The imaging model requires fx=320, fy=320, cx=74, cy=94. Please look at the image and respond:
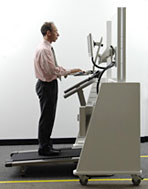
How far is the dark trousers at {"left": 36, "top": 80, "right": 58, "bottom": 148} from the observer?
3510mm

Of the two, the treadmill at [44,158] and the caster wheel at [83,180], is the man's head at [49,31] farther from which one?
the caster wheel at [83,180]

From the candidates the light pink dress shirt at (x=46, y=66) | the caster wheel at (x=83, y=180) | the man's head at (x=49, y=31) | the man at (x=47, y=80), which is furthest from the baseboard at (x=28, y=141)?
the caster wheel at (x=83, y=180)

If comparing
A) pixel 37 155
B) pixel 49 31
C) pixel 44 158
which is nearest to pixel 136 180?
pixel 44 158

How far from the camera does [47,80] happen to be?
3.48 metres

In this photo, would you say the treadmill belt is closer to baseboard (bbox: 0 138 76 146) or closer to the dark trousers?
the dark trousers

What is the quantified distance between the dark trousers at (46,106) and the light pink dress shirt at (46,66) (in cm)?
9

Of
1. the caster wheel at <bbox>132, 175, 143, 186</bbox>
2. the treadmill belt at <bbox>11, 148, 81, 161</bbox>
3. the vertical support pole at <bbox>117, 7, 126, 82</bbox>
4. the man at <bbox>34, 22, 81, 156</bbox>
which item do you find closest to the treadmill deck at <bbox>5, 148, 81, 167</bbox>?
the treadmill belt at <bbox>11, 148, 81, 161</bbox>

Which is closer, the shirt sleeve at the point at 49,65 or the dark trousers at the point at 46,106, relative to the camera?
the shirt sleeve at the point at 49,65

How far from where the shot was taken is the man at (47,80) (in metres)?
3.41

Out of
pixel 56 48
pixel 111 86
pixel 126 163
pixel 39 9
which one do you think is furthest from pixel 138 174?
pixel 39 9

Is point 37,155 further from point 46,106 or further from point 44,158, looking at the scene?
point 46,106

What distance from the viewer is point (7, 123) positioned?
491 cm

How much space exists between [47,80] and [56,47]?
4.94ft

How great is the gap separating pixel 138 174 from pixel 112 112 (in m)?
0.60
